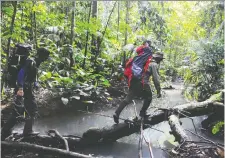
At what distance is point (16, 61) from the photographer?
388cm

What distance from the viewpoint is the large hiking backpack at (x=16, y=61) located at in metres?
3.84

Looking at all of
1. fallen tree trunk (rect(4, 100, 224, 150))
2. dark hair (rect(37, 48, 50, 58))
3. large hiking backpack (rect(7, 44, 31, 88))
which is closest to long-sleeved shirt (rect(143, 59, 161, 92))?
fallen tree trunk (rect(4, 100, 224, 150))

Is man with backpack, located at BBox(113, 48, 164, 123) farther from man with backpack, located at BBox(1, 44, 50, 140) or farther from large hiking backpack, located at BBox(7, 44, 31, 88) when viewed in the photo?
large hiking backpack, located at BBox(7, 44, 31, 88)

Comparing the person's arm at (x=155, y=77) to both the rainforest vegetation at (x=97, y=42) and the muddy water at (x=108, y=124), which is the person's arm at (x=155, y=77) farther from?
the rainforest vegetation at (x=97, y=42)

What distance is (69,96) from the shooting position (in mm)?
6719

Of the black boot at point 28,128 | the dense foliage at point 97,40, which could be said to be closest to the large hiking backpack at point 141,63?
the black boot at point 28,128

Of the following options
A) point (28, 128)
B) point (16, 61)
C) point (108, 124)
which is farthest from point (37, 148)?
point (108, 124)

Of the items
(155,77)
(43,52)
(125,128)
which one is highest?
(43,52)

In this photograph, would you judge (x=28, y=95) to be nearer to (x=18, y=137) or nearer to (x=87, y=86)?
(x=18, y=137)

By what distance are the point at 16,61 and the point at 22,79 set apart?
328mm

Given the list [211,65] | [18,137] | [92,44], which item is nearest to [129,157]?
[18,137]

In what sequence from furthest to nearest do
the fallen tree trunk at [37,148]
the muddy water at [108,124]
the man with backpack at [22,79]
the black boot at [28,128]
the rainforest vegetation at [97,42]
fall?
the rainforest vegetation at [97,42], the muddy water at [108,124], the black boot at [28,128], the man with backpack at [22,79], the fallen tree trunk at [37,148]

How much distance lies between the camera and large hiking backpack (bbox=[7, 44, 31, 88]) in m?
3.84

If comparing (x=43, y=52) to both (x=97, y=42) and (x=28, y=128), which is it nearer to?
(x=28, y=128)
